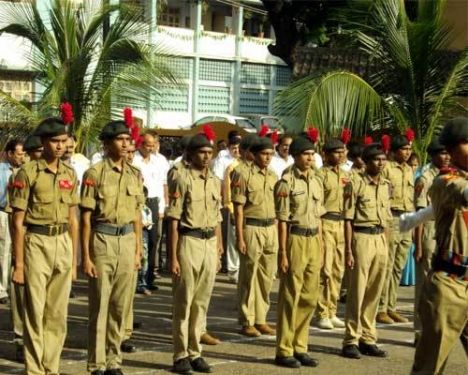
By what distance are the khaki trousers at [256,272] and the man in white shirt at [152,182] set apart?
2.62m

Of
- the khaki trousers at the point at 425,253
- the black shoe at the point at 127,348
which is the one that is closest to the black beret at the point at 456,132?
the khaki trousers at the point at 425,253

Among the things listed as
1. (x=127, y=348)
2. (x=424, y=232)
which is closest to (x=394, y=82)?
(x=424, y=232)

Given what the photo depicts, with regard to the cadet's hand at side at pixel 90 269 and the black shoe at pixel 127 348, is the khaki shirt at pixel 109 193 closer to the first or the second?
the cadet's hand at side at pixel 90 269

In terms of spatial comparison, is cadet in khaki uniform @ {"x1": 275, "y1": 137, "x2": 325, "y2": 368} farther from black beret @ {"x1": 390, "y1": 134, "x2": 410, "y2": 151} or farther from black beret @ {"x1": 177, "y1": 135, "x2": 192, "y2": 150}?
black beret @ {"x1": 390, "y1": 134, "x2": 410, "y2": 151}

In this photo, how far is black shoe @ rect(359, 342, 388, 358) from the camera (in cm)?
984

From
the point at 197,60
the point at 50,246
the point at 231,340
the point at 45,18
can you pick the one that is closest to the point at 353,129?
the point at 45,18

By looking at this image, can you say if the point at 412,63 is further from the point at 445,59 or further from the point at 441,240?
the point at 441,240

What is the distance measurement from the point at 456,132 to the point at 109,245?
3139 millimetres

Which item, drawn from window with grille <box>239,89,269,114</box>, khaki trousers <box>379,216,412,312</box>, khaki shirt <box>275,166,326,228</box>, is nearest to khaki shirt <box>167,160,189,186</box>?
khaki shirt <box>275,166,326,228</box>

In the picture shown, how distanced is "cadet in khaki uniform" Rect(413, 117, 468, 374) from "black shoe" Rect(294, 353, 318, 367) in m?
2.73

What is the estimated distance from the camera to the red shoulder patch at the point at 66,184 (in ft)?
26.9

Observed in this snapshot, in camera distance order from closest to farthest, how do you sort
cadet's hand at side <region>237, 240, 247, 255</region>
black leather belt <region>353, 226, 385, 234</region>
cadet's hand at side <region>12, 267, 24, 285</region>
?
cadet's hand at side <region>12, 267, 24, 285</region> → black leather belt <region>353, 226, 385, 234</region> → cadet's hand at side <region>237, 240, 247, 255</region>

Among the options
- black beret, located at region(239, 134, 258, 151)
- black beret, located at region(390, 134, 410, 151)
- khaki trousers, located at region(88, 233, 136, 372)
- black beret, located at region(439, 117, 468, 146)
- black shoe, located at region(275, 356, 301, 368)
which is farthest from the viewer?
black beret, located at region(390, 134, 410, 151)

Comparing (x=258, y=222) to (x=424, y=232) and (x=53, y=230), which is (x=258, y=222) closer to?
(x=424, y=232)
